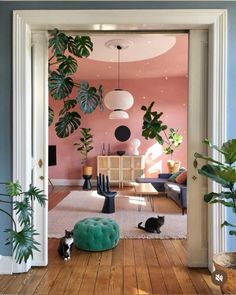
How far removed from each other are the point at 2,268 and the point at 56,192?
469cm

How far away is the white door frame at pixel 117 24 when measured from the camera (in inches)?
104

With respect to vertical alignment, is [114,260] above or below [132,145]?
below

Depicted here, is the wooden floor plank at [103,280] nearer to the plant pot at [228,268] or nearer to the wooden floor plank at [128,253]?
the wooden floor plank at [128,253]

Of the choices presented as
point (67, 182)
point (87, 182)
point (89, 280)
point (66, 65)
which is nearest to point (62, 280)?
point (89, 280)

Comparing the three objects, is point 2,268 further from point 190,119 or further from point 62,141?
point 62,141

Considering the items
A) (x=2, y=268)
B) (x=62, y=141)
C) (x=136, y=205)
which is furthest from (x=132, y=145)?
(x=2, y=268)

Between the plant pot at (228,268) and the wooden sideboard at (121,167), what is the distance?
5809mm

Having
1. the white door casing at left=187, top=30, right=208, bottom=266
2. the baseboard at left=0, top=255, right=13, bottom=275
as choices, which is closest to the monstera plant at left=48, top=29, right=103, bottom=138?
the white door casing at left=187, top=30, right=208, bottom=266

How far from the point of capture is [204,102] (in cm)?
279

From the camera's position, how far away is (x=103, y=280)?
2.53 meters

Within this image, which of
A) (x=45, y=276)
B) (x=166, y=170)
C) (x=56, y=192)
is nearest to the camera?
(x=45, y=276)

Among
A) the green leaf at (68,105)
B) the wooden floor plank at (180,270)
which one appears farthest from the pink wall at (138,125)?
the green leaf at (68,105)

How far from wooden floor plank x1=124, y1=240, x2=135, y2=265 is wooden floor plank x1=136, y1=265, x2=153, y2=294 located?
6.2 inches

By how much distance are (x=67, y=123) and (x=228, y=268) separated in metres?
1.96
